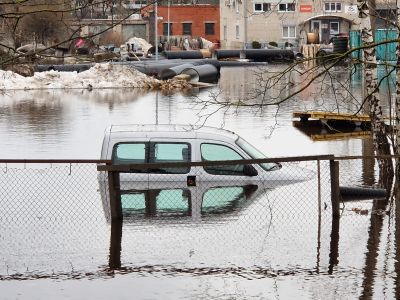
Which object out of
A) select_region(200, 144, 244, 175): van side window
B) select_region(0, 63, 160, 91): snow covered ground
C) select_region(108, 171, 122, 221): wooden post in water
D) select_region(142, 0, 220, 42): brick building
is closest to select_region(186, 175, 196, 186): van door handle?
select_region(200, 144, 244, 175): van side window

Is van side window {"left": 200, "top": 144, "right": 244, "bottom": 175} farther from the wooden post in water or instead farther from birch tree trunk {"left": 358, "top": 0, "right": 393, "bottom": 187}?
birch tree trunk {"left": 358, "top": 0, "right": 393, "bottom": 187}

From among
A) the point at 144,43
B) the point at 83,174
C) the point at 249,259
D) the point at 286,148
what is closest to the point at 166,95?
the point at 286,148

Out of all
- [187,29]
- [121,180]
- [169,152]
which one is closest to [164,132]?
[169,152]

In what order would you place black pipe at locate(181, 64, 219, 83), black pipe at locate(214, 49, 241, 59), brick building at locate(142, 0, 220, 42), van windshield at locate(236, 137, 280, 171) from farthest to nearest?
brick building at locate(142, 0, 220, 42), black pipe at locate(214, 49, 241, 59), black pipe at locate(181, 64, 219, 83), van windshield at locate(236, 137, 280, 171)

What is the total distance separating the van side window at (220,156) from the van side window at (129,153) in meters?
1.07

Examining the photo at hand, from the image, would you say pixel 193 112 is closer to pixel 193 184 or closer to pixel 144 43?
pixel 193 184

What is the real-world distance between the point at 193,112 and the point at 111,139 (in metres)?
22.6

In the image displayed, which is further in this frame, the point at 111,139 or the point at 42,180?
the point at 42,180

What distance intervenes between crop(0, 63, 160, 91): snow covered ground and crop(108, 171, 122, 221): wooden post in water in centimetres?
4159

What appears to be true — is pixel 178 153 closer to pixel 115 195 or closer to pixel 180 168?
pixel 180 168

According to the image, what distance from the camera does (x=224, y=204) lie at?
63.0ft

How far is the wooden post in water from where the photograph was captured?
17219 millimetres

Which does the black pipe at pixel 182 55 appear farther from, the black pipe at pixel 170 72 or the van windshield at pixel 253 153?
the van windshield at pixel 253 153

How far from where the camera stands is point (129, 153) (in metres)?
19.6
